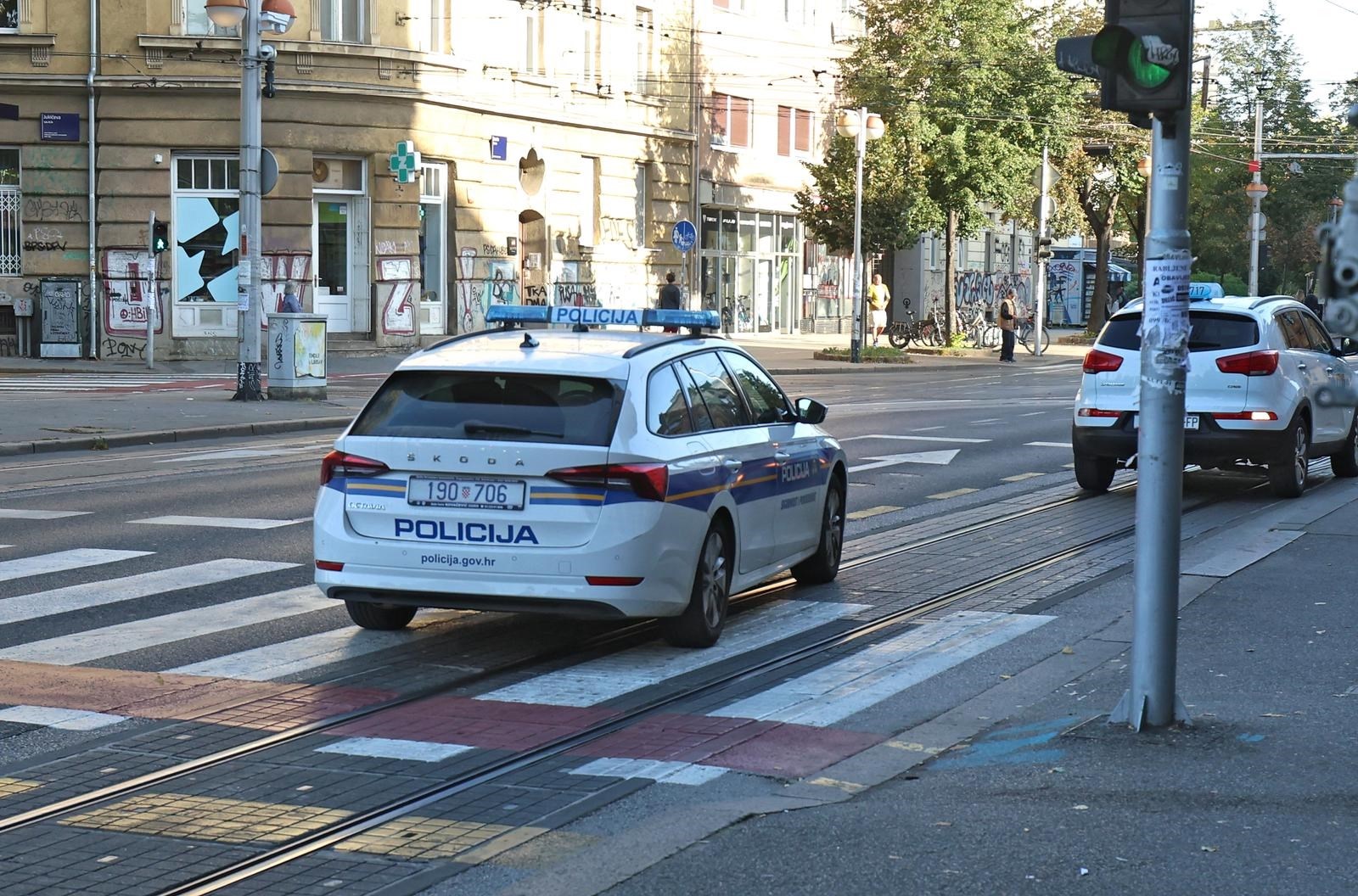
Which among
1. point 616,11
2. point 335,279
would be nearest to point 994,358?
point 616,11

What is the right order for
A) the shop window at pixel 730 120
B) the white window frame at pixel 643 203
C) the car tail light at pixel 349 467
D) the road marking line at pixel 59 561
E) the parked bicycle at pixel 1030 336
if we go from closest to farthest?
the car tail light at pixel 349 467 → the road marking line at pixel 59 561 → the white window frame at pixel 643 203 → the shop window at pixel 730 120 → the parked bicycle at pixel 1030 336

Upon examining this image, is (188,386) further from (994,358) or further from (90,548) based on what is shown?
(994,358)

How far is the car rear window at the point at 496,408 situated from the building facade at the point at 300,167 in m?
22.5

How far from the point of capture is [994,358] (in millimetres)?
49656

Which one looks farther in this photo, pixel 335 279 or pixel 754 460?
pixel 335 279

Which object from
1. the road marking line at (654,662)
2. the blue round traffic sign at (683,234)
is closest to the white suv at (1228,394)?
the road marking line at (654,662)

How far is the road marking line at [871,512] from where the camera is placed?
47.5 ft

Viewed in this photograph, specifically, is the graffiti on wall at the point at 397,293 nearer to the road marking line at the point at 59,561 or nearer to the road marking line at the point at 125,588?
the road marking line at the point at 59,561

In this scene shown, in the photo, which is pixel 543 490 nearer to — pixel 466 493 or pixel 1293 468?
pixel 466 493

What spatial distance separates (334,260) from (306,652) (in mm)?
29568

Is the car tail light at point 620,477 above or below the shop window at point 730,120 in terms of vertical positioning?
below

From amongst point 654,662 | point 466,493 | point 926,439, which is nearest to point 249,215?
point 926,439

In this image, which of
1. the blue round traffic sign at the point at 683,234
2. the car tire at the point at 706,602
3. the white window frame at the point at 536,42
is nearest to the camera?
the car tire at the point at 706,602

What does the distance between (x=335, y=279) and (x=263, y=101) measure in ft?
12.5
